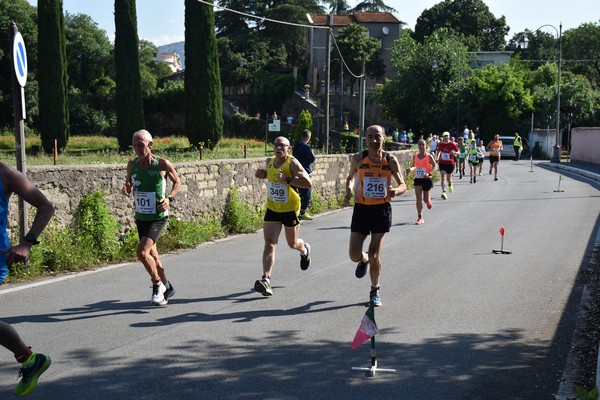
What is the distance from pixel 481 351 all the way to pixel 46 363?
3.55 m

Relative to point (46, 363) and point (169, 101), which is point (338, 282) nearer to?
point (46, 363)

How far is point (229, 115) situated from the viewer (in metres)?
72.5

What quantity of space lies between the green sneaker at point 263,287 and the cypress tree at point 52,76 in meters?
35.7

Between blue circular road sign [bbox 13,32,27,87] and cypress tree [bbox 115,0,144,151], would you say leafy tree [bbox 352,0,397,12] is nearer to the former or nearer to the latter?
cypress tree [bbox 115,0,144,151]

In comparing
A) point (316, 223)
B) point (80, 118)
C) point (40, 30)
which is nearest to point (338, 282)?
point (316, 223)

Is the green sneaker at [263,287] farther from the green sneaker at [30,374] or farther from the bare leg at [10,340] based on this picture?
the bare leg at [10,340]

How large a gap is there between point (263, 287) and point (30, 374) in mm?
3717

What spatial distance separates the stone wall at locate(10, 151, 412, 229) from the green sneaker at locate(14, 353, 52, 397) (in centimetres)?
507

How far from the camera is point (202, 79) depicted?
42.8 m

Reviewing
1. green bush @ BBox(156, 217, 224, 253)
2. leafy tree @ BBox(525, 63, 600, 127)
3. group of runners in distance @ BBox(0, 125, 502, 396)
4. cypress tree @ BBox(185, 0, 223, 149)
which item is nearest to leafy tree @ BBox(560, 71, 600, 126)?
leafy tree @ BBox(525, 63, 600, 127)

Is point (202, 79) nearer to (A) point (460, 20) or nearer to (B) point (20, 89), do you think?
(B) point (20, 89)

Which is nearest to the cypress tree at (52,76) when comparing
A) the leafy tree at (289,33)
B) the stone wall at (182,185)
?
the stone wall at (182,185)

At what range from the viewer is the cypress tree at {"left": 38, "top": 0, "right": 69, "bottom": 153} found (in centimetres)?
4097

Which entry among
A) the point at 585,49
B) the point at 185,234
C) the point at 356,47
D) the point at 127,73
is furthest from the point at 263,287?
the point at 585,49
